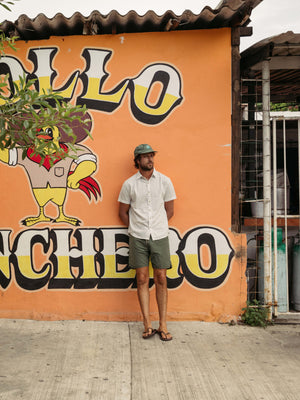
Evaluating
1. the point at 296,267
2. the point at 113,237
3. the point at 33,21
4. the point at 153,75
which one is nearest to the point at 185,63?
the point at 153,75

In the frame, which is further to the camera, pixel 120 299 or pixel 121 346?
pixel 120 299

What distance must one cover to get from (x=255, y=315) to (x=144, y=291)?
126cm

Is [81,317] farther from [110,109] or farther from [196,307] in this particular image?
[110,109]

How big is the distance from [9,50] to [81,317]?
10.2ft

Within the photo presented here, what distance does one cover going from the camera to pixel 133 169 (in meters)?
5.16

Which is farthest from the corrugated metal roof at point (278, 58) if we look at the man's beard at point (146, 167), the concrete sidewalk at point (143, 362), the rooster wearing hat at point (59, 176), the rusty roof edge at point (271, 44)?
the concrete sidewalk at point (143, 362)

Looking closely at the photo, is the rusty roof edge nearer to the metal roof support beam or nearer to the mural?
the metal roof support beam

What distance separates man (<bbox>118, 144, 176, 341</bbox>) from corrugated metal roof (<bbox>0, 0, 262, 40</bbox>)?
131 cm

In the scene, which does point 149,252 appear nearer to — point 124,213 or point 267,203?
point 124,213

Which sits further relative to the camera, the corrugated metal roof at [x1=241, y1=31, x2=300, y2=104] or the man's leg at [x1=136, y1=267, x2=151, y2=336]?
the man's leg at [x1=136, y1=267, x2=151, y2=336]

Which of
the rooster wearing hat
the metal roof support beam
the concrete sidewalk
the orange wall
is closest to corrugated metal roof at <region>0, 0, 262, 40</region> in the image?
the orange wall

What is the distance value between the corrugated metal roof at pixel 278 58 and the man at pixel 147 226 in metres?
1.52

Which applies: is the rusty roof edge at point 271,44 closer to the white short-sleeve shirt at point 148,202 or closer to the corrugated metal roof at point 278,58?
the corrugated metal roof at point 278,58

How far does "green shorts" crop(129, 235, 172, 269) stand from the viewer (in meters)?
4.79
